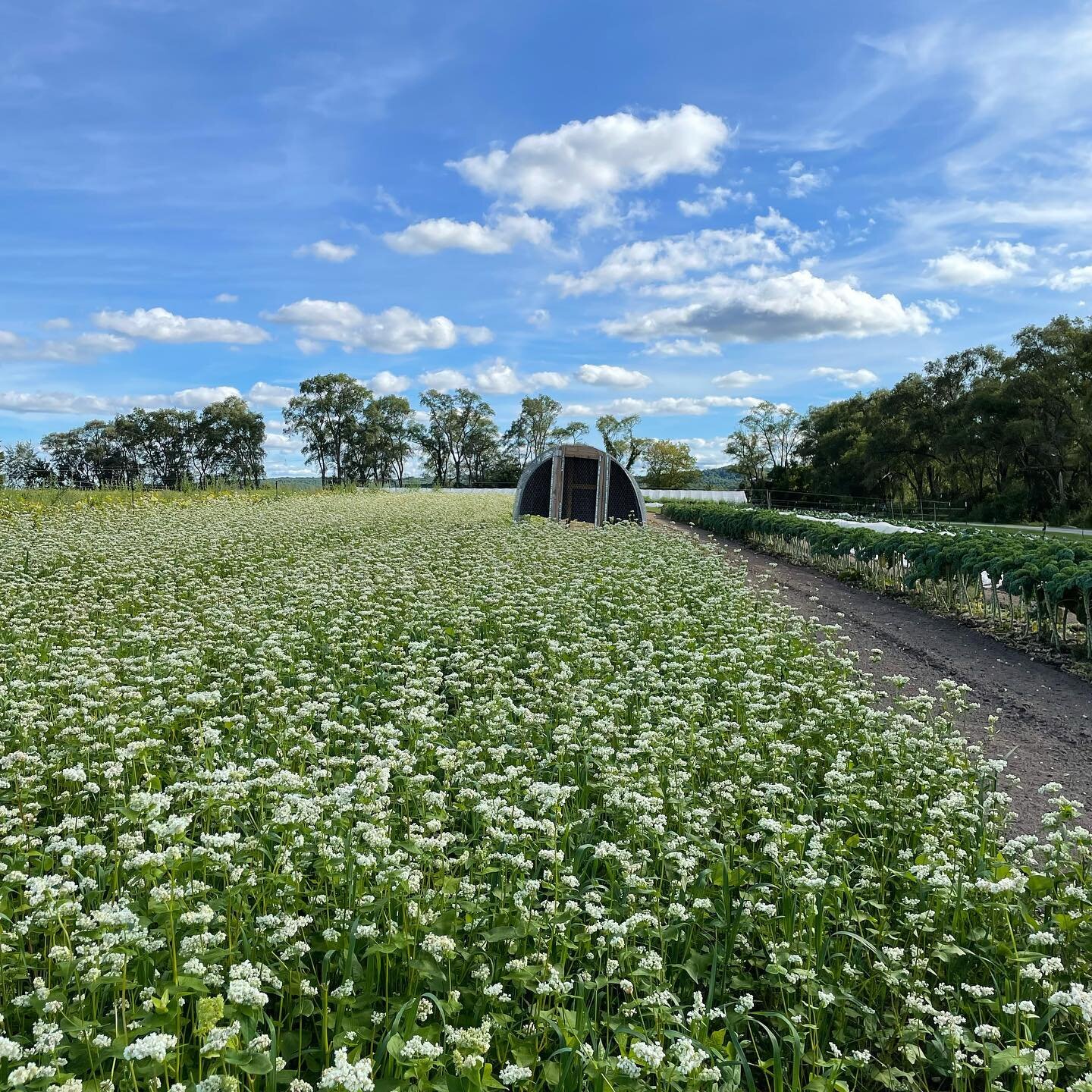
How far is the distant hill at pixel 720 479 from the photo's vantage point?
3720 inches

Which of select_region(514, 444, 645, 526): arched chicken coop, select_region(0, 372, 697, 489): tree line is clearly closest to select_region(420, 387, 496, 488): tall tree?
select_region(0, 372, 697, 489): tree line

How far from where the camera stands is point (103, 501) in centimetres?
2769

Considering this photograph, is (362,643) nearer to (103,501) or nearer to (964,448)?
(103,501)

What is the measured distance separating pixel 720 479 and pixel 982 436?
55.4 metres

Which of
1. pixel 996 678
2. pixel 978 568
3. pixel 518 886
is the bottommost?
pixel 996 678

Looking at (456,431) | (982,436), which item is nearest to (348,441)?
(456,431)

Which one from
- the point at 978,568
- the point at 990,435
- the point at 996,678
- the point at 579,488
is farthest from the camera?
the point at 990,435

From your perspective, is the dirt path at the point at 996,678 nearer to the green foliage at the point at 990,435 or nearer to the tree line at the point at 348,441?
the green foliage at the point at 990,435

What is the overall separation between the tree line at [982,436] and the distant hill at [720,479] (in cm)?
1387

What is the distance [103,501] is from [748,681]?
2743cm

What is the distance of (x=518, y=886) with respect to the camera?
3.95 m

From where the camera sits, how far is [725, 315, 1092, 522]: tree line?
45781 mm

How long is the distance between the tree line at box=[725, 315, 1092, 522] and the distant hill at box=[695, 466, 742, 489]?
45.5 ft

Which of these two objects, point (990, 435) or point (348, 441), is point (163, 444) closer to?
point (348, 441)
